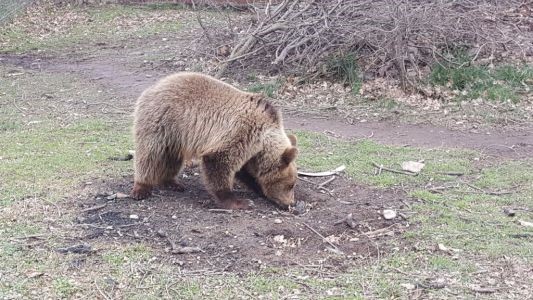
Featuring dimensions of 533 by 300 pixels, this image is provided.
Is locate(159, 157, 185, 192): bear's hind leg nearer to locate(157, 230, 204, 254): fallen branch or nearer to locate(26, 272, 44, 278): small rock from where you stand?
locate(157, 230, 204, 254): fallen branch

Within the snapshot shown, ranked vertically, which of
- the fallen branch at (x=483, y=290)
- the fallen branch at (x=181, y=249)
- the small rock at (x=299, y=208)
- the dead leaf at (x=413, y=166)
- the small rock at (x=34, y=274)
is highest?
the fallen branch at (x=483, y=290)

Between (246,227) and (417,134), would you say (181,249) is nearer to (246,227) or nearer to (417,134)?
(246,227)

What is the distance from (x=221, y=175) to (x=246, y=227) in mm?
611

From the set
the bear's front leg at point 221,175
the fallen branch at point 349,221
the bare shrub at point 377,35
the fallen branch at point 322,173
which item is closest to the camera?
the fallen branch at point 349,221

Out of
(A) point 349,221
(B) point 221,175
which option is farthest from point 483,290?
(B) point 221,175

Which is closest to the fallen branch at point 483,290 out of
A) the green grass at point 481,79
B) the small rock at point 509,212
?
the small rock at point 509,212

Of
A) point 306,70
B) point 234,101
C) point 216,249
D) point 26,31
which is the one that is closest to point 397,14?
point 306,70

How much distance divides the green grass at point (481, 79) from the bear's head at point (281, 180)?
509 centimetres

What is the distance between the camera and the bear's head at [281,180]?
20.4 feet

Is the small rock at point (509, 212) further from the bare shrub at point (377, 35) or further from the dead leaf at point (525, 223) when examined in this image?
the bare shrub at point (377, 35)

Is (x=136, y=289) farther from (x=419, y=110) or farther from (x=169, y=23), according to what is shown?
(x=169, y=23)

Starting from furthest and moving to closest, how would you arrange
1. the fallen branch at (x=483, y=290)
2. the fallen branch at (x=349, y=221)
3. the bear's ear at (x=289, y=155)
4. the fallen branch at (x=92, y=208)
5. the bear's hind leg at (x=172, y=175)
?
1. the bear's hind leg at (x=172, y=175)
2. the bear's ear at (x=289, y=155)
3. the fallen branch at (x=92, y=208)
4. the fallen branch at (x=349, y=221)
5. the fallen branch at (x=483, y=290)

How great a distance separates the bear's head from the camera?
6203 millimetres

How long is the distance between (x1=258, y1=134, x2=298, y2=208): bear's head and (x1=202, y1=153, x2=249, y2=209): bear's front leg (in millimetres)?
352
